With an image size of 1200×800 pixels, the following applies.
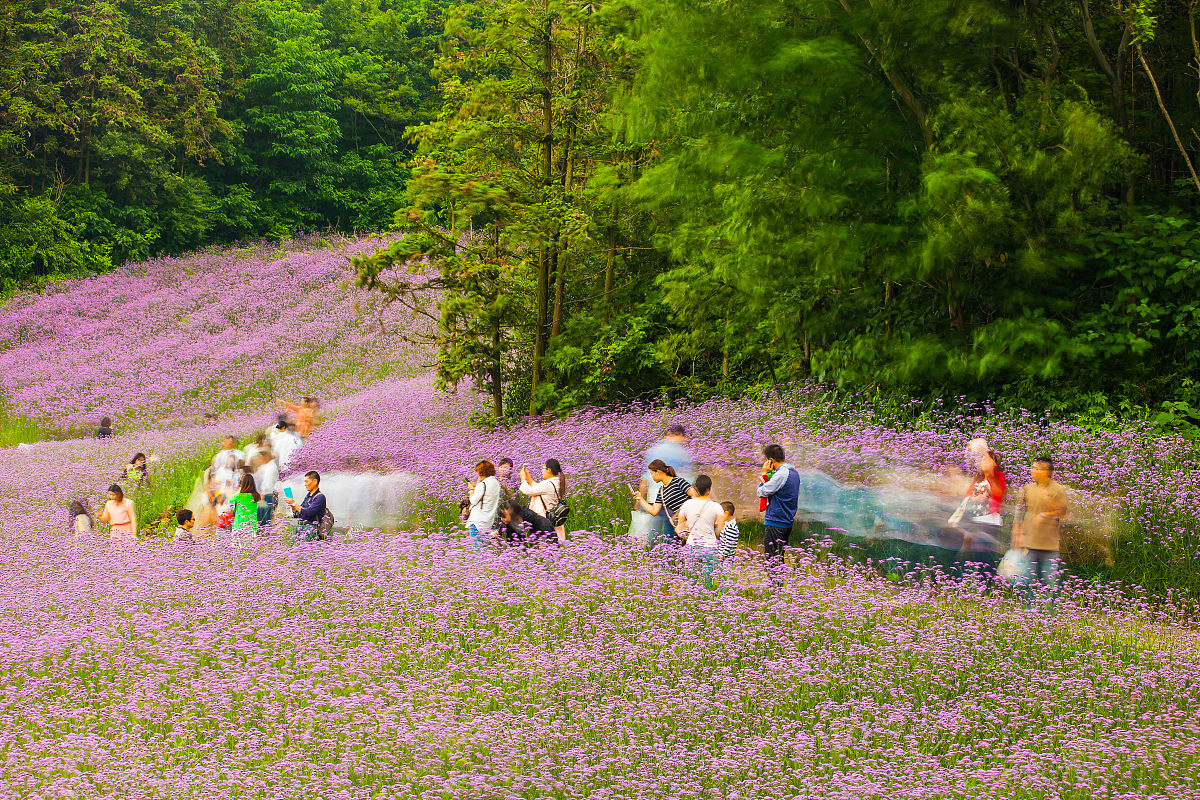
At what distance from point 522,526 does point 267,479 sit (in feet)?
13.7

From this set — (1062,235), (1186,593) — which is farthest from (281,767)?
(1062,235)

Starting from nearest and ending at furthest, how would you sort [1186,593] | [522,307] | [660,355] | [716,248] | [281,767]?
[281,767] < [1186,593] < [716,248] < [660,355] < [522,307]

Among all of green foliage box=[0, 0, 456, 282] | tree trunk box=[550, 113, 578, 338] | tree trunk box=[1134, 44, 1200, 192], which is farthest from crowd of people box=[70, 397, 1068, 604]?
green foliage box=[0, 0, 456, 282]

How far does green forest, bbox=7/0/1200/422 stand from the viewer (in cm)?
1221

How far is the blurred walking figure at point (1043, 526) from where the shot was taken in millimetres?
8633

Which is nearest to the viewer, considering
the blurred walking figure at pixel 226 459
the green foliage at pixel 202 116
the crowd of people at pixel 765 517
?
the crowd of people at pixel 765 517

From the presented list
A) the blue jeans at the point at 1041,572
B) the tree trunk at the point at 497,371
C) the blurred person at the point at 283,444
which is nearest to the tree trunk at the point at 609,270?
the tree trunk at the point at 497,371

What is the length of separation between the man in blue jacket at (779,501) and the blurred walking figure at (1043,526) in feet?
7.20

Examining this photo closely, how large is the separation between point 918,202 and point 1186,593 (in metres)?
5.60

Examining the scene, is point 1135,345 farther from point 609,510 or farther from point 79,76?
point 79,76

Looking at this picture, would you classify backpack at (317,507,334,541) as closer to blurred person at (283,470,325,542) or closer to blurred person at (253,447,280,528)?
blurred person at (283,470,325,542)

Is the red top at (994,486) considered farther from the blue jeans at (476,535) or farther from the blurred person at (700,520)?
the blue jeans at (476,535)

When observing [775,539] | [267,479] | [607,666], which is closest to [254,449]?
[267,479]

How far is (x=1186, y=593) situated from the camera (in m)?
9.12
